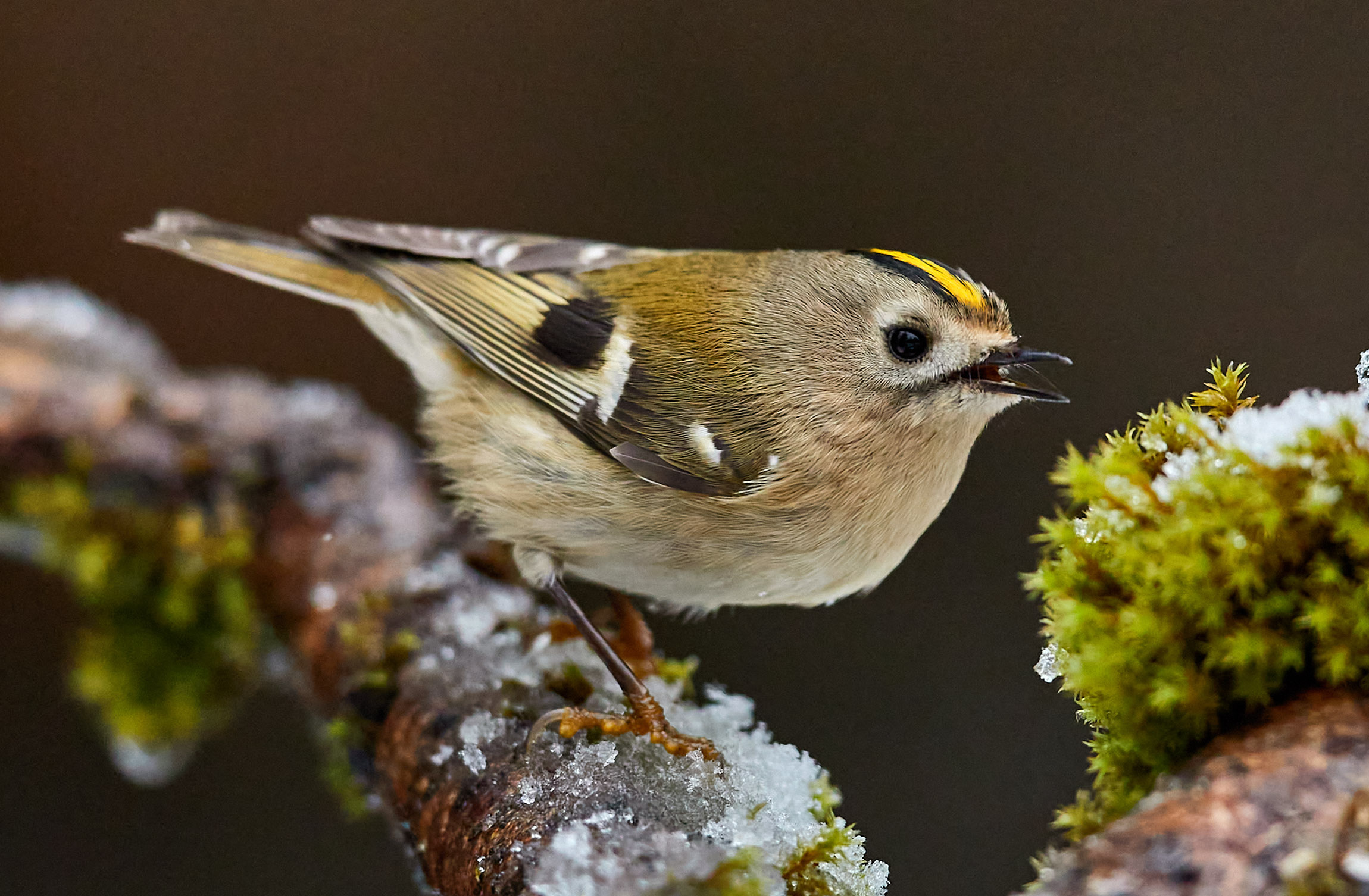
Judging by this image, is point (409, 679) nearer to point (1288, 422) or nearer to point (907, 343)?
point (907, 343)

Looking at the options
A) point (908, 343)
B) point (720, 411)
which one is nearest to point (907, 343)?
point (908, 343)

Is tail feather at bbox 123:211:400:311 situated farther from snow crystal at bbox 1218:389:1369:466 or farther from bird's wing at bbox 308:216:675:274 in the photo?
snow crystal at bbox 1218:389:1369:466

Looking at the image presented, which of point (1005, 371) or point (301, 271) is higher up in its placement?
point (1005, 371)

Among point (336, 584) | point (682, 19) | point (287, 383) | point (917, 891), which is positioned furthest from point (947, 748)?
point (682, 19)

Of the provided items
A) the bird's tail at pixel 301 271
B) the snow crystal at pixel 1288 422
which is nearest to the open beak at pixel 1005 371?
the snow crystal at pixel 1288 422

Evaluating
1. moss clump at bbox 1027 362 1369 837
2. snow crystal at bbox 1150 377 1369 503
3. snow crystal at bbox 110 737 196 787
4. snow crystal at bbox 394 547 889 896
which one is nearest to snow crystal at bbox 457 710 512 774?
snow crystal at bbox 394 547 889 896

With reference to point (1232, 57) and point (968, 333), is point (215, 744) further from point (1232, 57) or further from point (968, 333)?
point (1232, 57)
